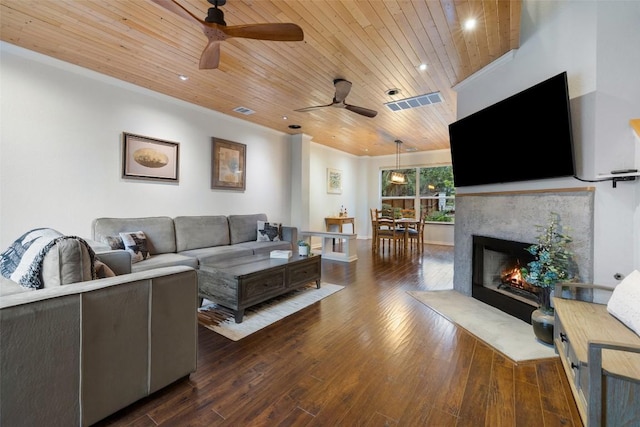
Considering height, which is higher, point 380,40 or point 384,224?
point 380,40

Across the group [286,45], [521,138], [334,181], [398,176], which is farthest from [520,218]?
[334,181]

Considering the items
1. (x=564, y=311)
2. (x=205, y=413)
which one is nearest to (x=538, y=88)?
(x=564, y=311)

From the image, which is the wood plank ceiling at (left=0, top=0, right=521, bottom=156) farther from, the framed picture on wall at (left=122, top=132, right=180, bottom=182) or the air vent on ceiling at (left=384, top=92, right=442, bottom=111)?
the framed picture on wall at (left=122, top=132, right=180, bottom=182)

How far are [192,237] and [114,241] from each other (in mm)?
Answer: 1032

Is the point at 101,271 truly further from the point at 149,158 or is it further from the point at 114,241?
the point at 149,158

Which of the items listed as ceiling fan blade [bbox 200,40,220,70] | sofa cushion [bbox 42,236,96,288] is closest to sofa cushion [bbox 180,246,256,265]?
sofa cushion [bbox 42,236,96,288]

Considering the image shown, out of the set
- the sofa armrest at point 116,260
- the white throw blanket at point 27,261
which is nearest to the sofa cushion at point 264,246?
the sofa armrest at point 116,260

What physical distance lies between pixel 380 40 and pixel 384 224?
436 cm

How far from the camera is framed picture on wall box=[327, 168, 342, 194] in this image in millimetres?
7586

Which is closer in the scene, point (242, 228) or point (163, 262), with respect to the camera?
point (163, 262)

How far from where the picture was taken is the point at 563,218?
7.58 feet

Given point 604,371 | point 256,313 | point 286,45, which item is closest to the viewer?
point 604,371

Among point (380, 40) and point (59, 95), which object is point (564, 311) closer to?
point (380, 40)

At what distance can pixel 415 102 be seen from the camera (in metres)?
A: 4.20
